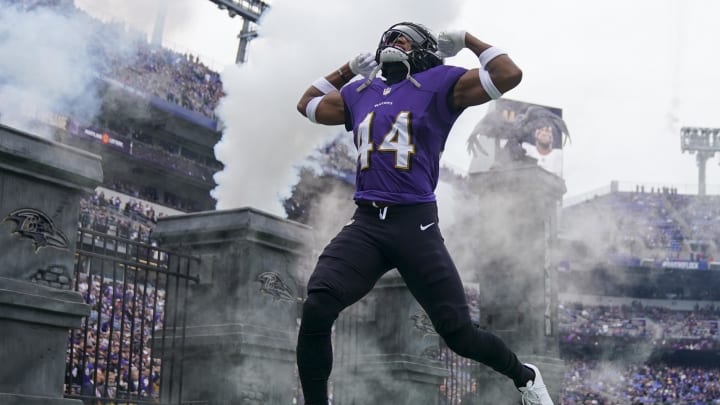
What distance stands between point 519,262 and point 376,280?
6.32 m

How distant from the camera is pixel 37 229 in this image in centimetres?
575

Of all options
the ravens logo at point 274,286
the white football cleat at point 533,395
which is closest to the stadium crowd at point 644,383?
the ravens logo at point 274,286

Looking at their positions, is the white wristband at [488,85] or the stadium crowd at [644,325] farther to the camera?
the stadium crowd at [644,325]

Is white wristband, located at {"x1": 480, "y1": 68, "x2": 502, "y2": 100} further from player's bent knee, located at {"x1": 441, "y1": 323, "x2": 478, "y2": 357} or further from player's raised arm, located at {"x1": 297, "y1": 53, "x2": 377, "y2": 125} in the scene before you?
player's bent knee, located at {"x1": 441, "y1": 323, "x2": 478, "y2": 357}

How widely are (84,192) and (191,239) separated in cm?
168

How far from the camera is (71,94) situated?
2886cm

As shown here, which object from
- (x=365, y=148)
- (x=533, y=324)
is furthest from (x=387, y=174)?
(x=533, y=324)

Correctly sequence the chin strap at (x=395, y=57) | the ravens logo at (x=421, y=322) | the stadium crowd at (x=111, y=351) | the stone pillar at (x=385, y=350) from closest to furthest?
the chin strap at (x=395, y=57) → the stadium crowd at (x=111, y=351) → the stone pillar at (x=385, y=350) → the ravens logo at (x=421, y=322)

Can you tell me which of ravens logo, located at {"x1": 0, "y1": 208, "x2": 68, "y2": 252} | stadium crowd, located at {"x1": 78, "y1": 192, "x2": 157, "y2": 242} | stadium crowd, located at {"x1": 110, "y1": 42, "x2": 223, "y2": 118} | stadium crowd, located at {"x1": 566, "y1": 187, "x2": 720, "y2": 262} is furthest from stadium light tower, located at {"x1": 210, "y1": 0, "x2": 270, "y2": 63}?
ravens logo, located at {"x1": 0, "y1": 208, "x2": 68, "y2": 252}

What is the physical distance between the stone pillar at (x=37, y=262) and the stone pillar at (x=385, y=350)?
3822 mm

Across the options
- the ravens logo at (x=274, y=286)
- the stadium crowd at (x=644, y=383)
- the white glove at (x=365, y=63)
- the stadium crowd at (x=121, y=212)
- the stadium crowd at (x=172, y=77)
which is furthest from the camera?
the stadium crowd at (x=644, y=383)

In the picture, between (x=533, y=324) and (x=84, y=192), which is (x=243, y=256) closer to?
(x=84, y=192)

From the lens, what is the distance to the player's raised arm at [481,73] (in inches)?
181

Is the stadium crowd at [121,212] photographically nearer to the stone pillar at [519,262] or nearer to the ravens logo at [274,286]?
the stone pillar at [519,262]
